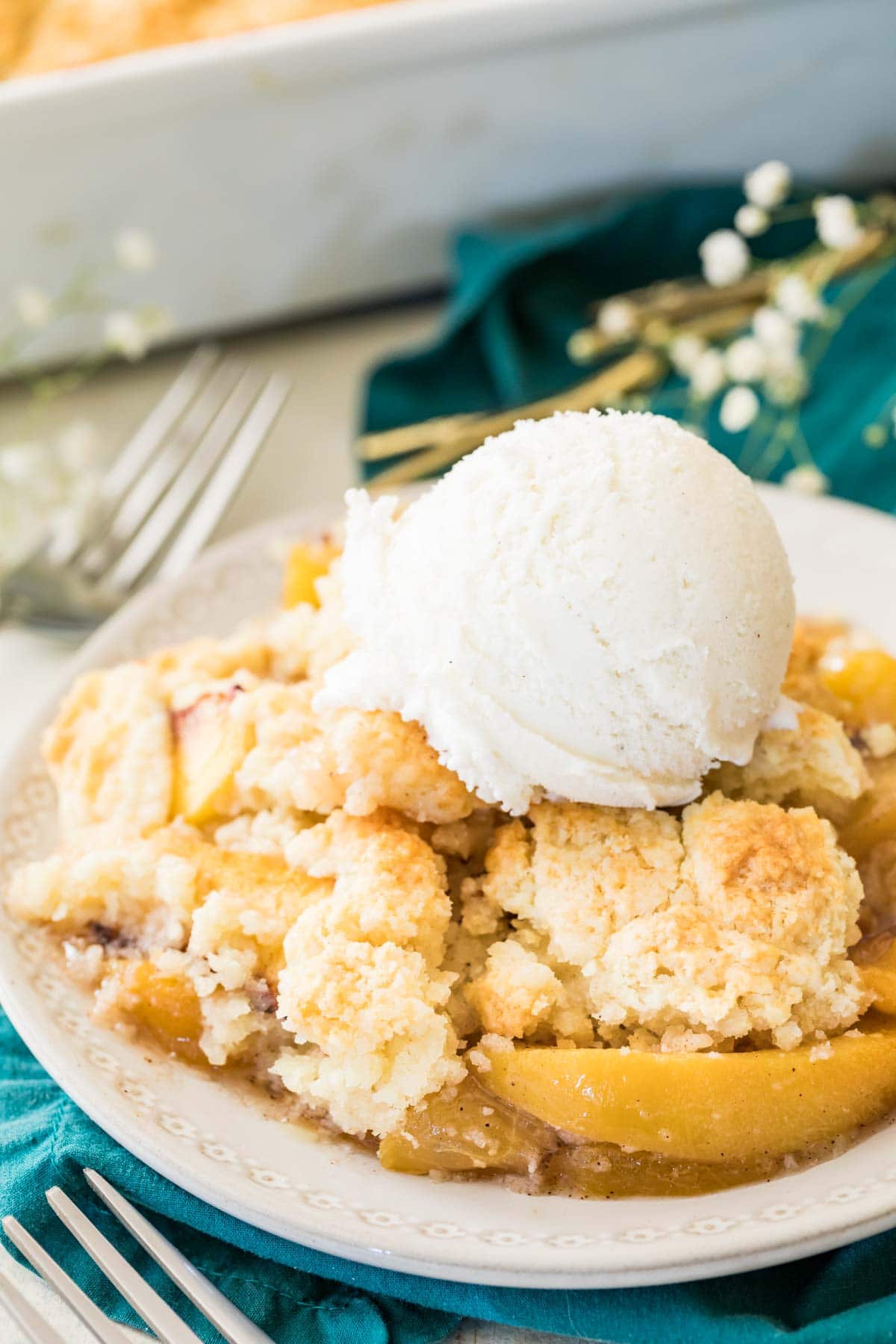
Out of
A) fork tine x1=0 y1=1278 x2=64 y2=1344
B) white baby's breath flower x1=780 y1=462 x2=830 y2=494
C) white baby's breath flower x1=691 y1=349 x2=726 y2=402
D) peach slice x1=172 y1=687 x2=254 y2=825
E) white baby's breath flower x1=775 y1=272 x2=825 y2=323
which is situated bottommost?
white baby's breath flower x1=780 y1=462 x2=830 y2=494

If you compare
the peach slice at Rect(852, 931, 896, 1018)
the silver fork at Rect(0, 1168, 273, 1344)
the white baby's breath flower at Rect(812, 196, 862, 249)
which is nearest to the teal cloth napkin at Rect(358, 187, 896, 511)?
the white baby's breath flower at Rect(812, 196, 862, 249)

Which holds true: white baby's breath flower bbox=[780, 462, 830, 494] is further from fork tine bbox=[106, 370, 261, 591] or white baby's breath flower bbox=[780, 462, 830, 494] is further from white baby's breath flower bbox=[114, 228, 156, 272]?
white baby's breath flower bbox=[114, 228, 156, 272]

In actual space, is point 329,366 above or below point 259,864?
below

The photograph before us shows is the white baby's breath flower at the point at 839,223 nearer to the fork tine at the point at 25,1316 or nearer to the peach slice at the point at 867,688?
the peach slice at the point at 867,688

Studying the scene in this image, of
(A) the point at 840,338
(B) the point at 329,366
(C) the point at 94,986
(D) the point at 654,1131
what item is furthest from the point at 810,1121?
(B) the point at 329,366

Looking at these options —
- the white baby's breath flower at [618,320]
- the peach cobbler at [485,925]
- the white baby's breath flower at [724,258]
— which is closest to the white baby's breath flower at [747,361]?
the white baby's breath flower at [724,258]

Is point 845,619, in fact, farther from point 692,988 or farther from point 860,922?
point 692,988
